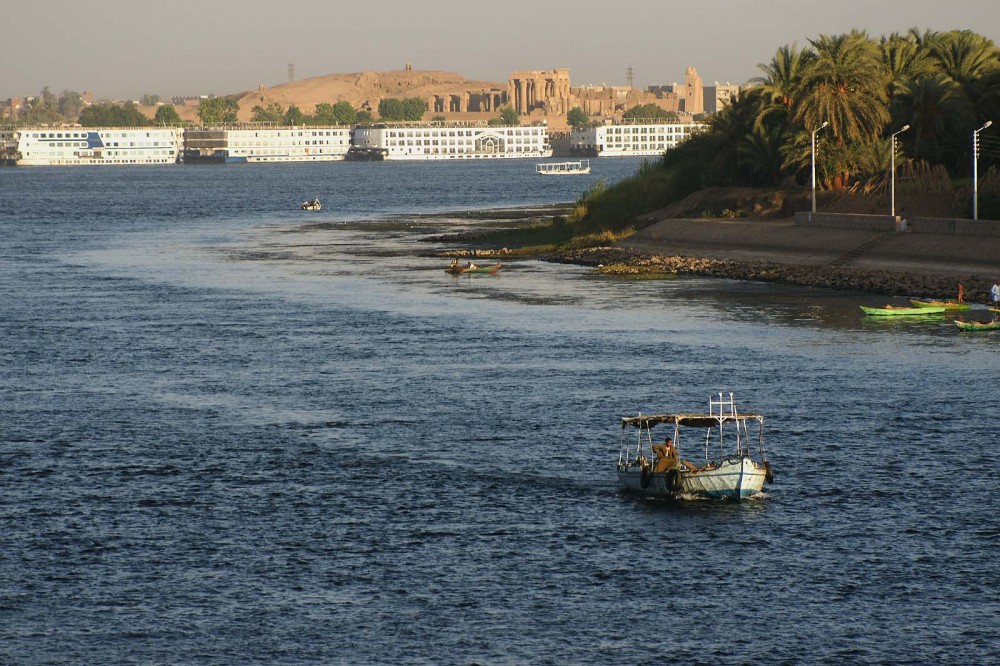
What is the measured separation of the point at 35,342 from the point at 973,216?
6080 centimetres

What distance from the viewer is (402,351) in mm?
74750

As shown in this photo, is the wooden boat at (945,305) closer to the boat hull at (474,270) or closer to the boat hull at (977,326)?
the boat hull at (977,326)

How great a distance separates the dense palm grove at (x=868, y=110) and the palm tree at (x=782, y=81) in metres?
0.09

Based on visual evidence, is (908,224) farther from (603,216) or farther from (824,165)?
(603,216)

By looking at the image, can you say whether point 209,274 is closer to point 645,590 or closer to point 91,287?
point 91,287

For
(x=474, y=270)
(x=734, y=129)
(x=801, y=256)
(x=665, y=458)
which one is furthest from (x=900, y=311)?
(x=734, y=129)

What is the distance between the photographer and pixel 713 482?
4509 centimetres

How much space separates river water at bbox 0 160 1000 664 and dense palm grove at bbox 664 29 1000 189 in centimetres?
3519

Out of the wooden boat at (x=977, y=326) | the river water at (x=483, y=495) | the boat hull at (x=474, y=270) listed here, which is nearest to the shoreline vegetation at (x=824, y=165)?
the boat hull at (x=474, y=270)

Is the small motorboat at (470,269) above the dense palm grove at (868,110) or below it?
below

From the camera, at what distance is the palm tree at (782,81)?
5138 inches

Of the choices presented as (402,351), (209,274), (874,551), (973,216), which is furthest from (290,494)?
(209,274)

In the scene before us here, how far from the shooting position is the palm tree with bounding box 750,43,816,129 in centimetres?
13050

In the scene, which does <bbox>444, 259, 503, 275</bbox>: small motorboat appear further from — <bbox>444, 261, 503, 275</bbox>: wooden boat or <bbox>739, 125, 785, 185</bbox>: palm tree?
<bbox>739, 125, 785, 185</bbox>: palm tree
